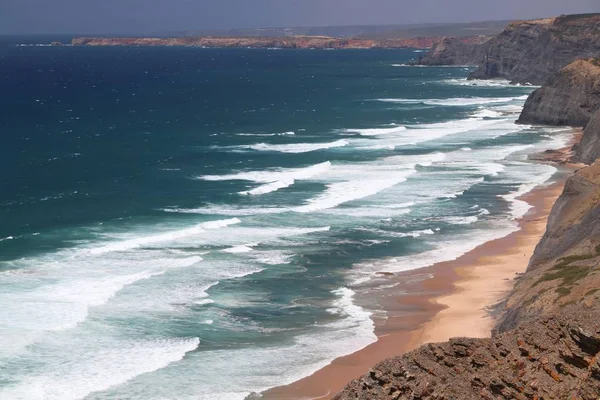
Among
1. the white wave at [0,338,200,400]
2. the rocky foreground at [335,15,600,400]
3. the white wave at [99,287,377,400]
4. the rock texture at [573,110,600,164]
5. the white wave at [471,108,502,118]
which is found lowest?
the white wave at [471,108,502,118]

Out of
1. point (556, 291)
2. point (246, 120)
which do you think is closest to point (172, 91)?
point (246, 120)

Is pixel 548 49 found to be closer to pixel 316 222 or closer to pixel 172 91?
pixel 172 91

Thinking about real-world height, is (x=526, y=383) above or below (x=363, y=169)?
above

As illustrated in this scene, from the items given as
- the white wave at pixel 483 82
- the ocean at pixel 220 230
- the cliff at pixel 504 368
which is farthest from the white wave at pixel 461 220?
the white wave at pixel 483 82

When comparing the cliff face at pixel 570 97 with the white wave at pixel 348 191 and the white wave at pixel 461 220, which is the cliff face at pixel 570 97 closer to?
the white wave at pixel 348 191

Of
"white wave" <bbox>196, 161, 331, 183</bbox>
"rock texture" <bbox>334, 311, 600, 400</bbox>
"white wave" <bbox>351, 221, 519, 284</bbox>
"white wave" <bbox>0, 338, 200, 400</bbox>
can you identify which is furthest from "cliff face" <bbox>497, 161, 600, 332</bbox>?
"white wave" <bbox>196, 161, 331, 183</bbox>

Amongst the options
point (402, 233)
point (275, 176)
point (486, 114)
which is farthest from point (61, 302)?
point (486, 114)

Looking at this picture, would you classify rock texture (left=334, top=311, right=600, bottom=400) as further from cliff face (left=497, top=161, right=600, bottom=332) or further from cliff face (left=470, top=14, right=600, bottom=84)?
cliff face (left=470, top=14, right=600, bottom=84)
